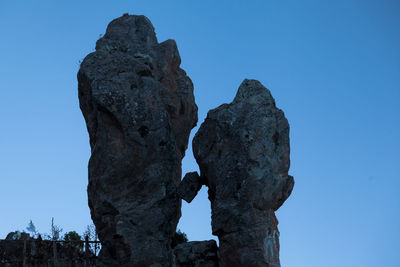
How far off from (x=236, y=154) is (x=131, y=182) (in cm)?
280

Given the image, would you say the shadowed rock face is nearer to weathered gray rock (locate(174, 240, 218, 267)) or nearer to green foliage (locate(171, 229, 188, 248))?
weathered gray rock (locate(174, 240, 218, 267))

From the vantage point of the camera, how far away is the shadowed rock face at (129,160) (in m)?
15.5

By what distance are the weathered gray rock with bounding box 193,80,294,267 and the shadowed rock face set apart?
1.10 m

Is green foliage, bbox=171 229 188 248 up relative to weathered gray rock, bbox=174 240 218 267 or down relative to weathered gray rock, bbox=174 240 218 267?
up

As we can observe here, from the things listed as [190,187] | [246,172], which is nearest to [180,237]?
[190,187]

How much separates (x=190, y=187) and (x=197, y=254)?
164 cm

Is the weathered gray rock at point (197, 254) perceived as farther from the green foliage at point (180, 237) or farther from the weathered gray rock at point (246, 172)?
the green foliage at point (180, 237)

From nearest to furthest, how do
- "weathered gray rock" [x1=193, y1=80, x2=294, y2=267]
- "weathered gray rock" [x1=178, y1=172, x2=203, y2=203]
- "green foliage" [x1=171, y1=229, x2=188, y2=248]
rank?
"weathered gray rock" [x1=193, y1=80, x2=294, y2=267] < "weathered gray rock" [x1=178, y1=172, x2=203, y2=203] < "green foliage" [x1=171, y1=229, x2=188, y2=248]

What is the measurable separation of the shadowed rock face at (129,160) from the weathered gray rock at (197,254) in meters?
0.36

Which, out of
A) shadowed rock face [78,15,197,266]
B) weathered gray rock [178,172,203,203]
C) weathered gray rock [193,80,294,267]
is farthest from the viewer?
weathered gray rock [178,172,203,203]

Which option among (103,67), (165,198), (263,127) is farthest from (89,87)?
(263,127)

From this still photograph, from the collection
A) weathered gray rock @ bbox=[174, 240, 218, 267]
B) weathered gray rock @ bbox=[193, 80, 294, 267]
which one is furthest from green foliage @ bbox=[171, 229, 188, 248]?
weathered gray rock @ bbox=[193, 80, 294, 267]

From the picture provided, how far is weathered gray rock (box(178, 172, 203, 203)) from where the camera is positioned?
16.0 meters

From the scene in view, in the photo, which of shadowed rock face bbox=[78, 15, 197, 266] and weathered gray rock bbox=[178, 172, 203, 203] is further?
weathered gray rock bbox=[178, 172, 203, 203]
